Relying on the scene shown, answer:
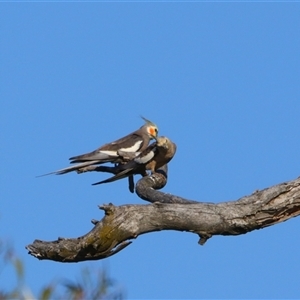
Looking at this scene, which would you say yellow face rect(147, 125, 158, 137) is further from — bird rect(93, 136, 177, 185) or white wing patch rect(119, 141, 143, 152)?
bird rect(93, 136, 177, 185)

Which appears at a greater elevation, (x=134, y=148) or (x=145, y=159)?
(x=134, y=148)

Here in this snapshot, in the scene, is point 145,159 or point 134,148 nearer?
point 145,159

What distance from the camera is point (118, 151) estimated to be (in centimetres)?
767

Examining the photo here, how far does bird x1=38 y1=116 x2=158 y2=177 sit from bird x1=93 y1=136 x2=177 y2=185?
9.3 inches

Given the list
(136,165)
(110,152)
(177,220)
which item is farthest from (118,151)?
(177,220)

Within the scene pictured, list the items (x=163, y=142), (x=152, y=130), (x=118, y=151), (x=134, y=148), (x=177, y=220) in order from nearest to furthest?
1. (x=177, y=220)
2. (x=163, y=142)
3. (x=118, y=151)
4. (x=134, y=148)
5. (x=152, y=130)

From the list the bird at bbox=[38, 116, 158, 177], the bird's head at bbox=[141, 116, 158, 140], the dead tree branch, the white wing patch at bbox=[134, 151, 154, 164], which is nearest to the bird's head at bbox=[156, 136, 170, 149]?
the white wing patch at bbox=[134, 151, 154, 164]

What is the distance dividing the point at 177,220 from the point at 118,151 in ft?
9.54

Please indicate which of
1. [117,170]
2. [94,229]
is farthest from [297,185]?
[117,170]

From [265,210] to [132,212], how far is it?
3.24 feet

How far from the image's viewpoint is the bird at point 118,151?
725 cm

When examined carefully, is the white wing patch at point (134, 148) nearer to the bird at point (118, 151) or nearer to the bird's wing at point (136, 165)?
the bird at point (118, 151)

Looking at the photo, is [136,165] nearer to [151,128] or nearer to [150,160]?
[150,160]

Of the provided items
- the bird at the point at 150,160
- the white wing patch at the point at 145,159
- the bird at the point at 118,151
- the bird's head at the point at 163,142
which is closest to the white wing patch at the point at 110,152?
the bird at the point at 118,151
